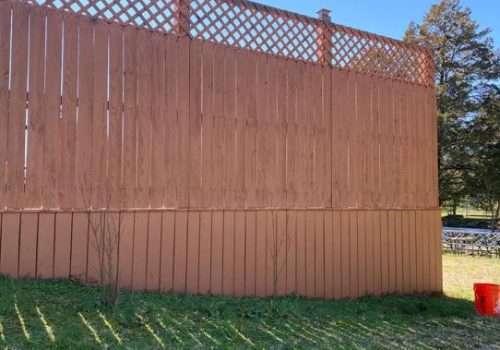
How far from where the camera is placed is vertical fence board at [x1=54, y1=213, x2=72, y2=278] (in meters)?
3.76

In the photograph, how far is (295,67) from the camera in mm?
5070

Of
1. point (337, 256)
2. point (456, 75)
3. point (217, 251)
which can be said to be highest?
point (456, 75)

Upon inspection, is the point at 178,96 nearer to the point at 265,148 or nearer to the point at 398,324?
the point at 265,148

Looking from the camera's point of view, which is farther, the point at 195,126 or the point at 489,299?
the point at 489,299

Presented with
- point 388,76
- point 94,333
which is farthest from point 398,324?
point 388,76

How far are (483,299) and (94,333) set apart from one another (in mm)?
3824

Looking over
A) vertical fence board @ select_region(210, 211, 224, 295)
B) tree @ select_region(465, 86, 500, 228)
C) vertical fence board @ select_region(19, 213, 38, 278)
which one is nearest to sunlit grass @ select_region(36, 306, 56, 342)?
vertical fence board @ select_region(19, 213, 38, 278)

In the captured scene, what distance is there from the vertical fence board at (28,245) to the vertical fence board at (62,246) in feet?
0.50

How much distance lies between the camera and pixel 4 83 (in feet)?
11.9

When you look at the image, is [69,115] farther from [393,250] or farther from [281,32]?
[393,250]

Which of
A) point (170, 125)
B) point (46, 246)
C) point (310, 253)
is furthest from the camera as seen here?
point (310, 253)

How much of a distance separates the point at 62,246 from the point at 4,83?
134 cm

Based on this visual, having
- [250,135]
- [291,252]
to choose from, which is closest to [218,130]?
[250,135]

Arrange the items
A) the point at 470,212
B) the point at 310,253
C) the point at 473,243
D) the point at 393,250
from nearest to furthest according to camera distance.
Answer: the point at 310,253 → the point at 393,250 → the point at 473,243 → the point at 470,212
